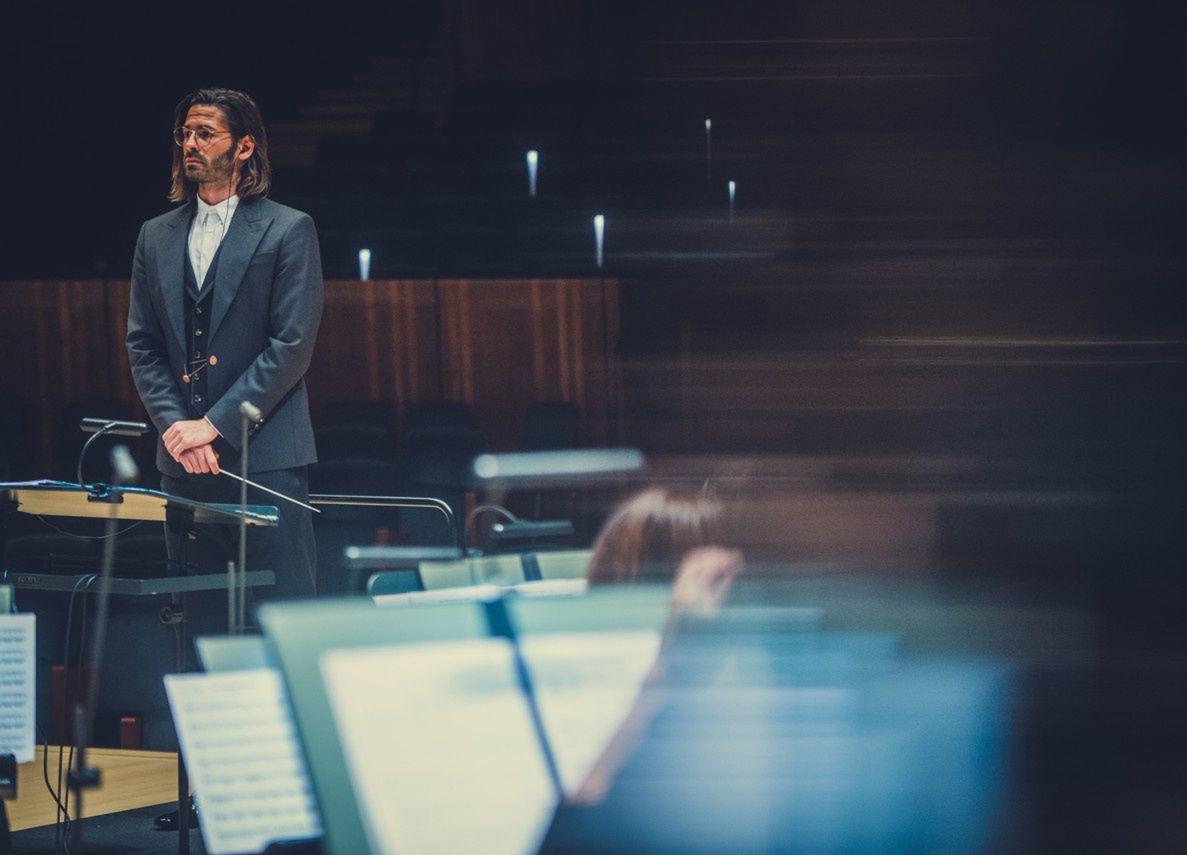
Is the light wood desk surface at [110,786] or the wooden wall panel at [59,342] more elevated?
the wooden wall panel at [59,342]

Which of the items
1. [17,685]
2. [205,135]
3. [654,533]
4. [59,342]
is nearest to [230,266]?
[205,135]

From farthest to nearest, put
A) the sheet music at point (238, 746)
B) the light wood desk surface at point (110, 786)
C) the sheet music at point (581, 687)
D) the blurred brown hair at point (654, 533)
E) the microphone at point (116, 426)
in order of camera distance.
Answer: the light wood desk surface at point (110, 786) → the microphone at point (116, 426) → the sheet music at point (238, 746) → the sheet music at point (581, 687) → the blurred brown hair at point (654, 533)

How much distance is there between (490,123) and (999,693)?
18.4 ft

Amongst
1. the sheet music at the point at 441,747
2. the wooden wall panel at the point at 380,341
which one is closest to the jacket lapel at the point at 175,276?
the sheet music at the point at 441,747

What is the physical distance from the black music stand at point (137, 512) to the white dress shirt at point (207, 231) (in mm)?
332

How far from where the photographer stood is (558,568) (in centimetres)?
107

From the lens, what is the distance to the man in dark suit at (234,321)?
183cm

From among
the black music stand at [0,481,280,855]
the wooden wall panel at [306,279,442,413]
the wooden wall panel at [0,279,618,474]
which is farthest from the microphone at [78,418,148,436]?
the wooden wall panel at [306,279,442,413]

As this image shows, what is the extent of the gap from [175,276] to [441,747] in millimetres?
1365

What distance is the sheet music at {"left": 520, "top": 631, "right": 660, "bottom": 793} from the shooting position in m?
0.58

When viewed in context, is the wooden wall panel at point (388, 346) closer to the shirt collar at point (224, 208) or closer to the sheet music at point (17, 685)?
the shirt collar at point (224, 208)

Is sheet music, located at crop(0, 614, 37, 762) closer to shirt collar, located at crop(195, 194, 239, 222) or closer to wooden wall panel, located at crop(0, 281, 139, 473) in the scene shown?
shirt collar, located at crop(195, 194, 239, 222)

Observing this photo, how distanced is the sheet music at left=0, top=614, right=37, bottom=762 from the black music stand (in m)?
0.15

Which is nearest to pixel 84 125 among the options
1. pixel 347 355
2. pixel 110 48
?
pixel 110 48
